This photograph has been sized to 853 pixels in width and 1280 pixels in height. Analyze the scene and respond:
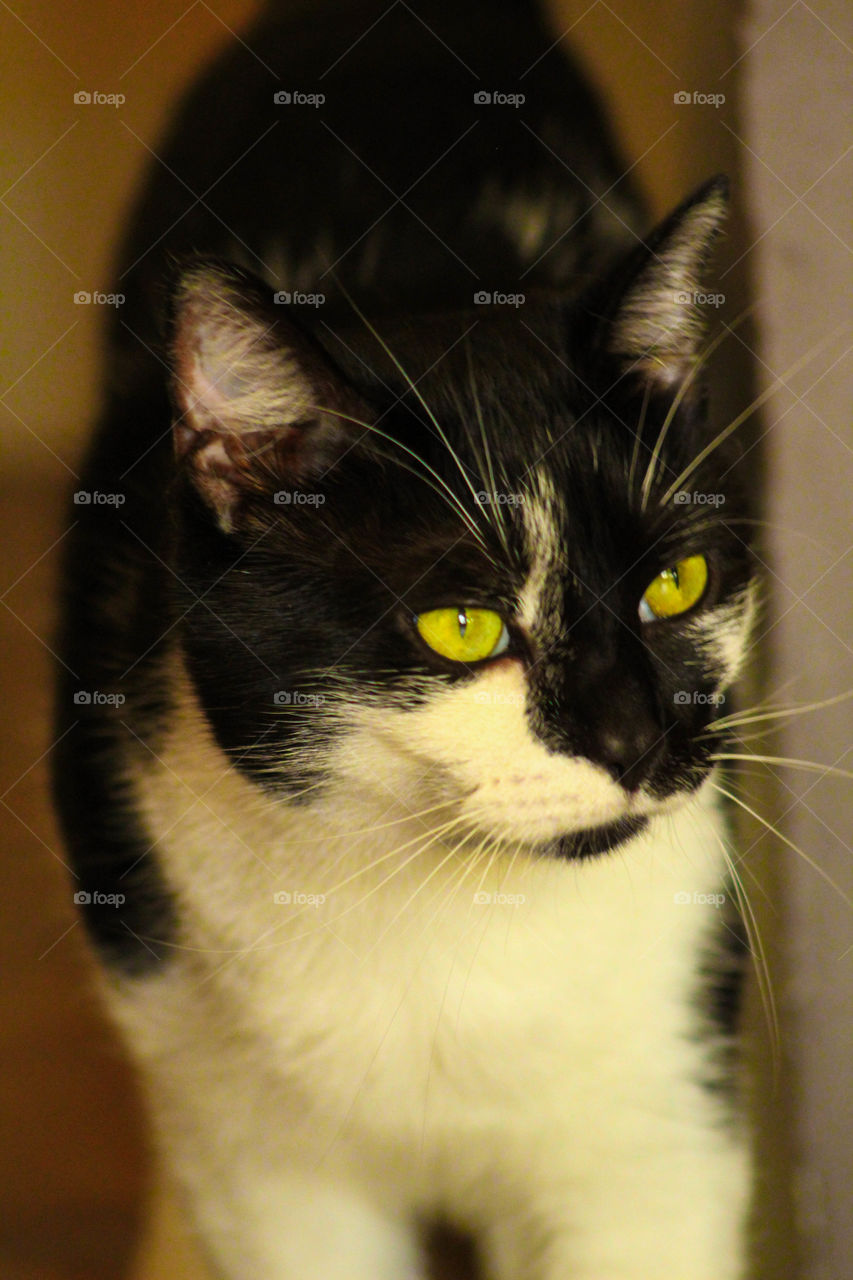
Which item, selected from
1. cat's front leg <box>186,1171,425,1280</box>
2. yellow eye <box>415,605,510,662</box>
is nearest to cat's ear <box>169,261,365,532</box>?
yellow eye <box>415,605,510,662</box>

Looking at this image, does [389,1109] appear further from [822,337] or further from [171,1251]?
[822,337]

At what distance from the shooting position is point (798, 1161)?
0.81 m

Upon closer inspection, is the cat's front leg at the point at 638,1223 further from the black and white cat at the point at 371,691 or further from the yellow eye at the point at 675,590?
the yellow eye at the point at 675,590

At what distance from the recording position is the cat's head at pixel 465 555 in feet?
2.06

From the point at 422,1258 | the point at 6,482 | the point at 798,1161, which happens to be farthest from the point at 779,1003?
the point at 6,482

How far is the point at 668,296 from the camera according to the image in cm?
71

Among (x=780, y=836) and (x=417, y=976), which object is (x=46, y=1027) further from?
(x=780, y=836)

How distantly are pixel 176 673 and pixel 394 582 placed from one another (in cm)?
20

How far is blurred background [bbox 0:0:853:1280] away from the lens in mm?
772

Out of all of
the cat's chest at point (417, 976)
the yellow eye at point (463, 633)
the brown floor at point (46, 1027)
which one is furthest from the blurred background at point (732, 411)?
the yellow eye at point (463, 633)

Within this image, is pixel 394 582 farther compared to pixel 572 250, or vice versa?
pixel 572 250

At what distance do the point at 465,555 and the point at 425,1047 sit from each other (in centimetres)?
38

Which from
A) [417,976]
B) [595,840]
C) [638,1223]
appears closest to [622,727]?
[595,840]

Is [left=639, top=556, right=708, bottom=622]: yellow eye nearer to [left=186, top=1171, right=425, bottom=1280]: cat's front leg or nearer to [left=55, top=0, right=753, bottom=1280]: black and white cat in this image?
[left=55, top=0, right=753, bottom=1280]: black and white cat
